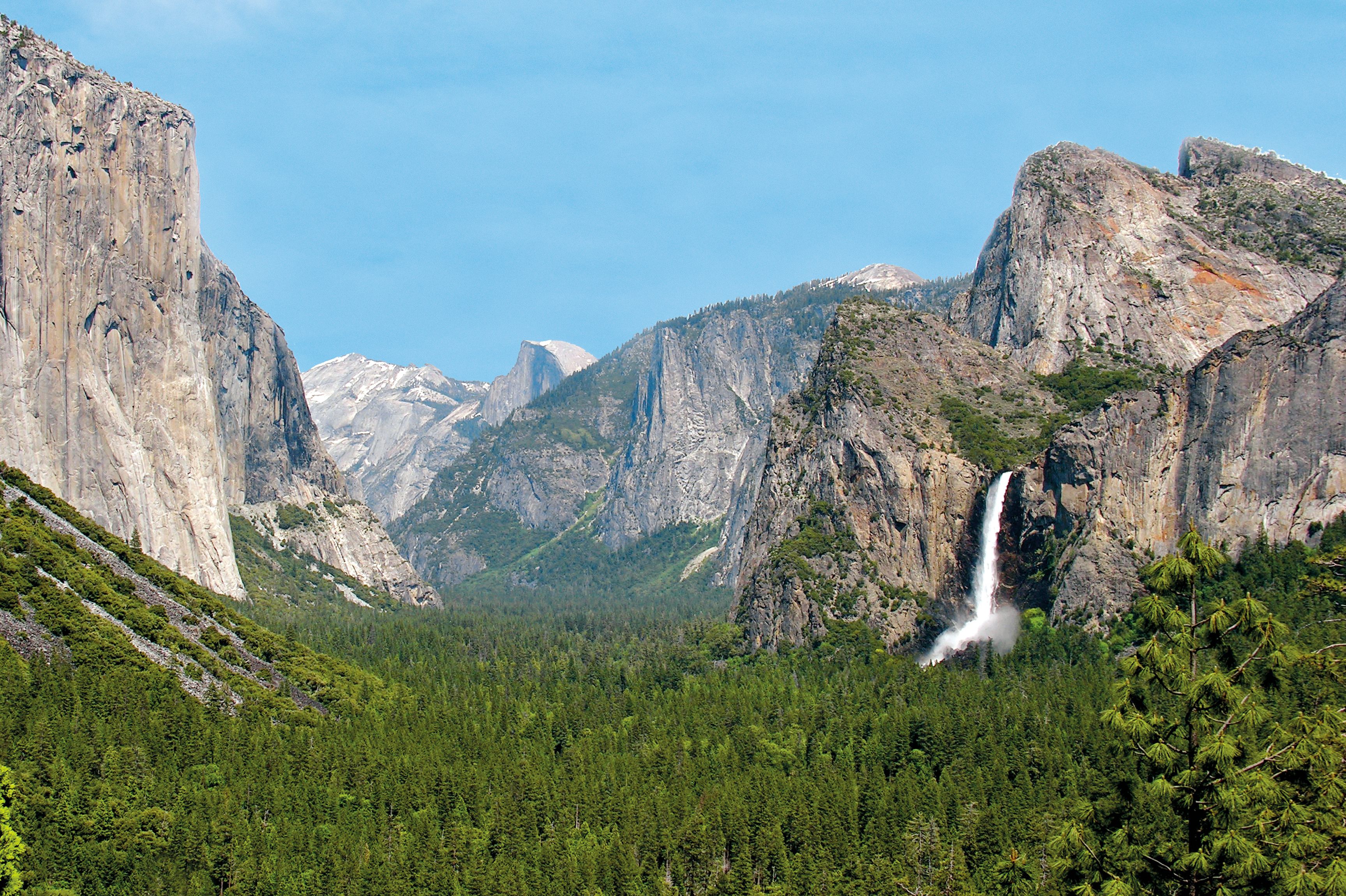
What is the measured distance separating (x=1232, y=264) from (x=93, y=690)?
17889 cm

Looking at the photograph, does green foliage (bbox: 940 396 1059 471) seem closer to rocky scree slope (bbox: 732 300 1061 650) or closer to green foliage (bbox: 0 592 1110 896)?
rocky scree slope (bbox: 732 300 1061 650)

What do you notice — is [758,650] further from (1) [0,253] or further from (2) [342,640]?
(1) [0,253]

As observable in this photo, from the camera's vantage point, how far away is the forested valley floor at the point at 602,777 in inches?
3199

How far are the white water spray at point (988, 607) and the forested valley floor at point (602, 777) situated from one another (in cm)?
1309

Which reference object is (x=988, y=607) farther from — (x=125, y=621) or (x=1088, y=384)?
(x=125, y=621)

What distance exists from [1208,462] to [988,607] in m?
36.6

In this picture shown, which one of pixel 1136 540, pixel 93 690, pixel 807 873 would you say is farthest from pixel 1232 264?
pixel 93 690

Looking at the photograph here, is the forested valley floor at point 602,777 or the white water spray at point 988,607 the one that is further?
the white water spray at point 988,607

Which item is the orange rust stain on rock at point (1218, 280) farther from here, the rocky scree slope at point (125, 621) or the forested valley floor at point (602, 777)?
the rocky scree slope at point (125, 621)

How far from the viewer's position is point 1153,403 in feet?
527

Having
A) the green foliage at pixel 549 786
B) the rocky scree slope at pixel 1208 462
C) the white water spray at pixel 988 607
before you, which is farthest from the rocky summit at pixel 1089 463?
the green foliage at pixel 549 786

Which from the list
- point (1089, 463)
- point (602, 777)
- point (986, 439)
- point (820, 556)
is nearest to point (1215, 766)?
point (602, 777)

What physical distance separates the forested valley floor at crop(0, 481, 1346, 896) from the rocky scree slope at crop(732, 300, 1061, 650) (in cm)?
2520

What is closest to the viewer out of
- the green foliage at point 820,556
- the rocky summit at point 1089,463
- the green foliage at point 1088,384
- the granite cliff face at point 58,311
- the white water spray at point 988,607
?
the rocky summit at point 1089,463
